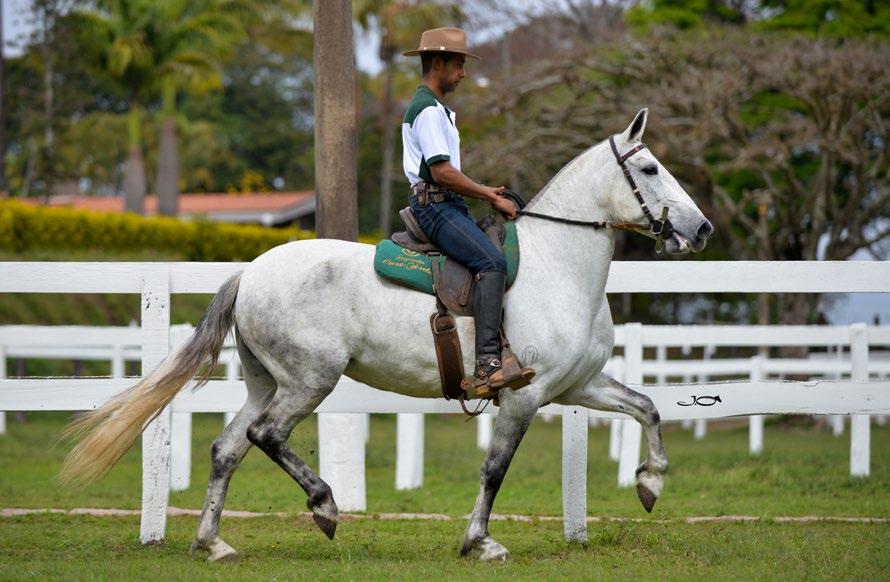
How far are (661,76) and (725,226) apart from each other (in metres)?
3.77

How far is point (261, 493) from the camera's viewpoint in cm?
993

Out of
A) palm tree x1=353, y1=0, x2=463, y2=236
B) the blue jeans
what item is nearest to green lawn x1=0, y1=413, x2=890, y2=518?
the blue jeans

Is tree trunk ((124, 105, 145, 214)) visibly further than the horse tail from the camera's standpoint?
Yes

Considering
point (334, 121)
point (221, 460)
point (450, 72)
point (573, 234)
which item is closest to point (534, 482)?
point (334, 121)

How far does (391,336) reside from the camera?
6.49 metres

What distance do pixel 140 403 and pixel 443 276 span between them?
187 centimetres

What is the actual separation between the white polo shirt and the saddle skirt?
29 cm

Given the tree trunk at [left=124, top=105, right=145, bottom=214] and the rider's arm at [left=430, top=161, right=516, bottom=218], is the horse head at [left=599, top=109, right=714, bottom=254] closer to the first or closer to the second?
the rider's arm at [left=430, top=161, right=516, bottom=218]

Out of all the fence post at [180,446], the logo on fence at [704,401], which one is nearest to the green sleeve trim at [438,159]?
the logo on fence at [704,401]

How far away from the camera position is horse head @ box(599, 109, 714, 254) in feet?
21.5

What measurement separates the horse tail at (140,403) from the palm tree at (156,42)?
2918cm

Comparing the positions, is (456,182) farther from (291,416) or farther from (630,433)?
(630,433)

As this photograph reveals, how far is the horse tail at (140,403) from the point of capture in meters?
6.50

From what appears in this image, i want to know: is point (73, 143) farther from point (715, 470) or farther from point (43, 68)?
point (715, 470)
